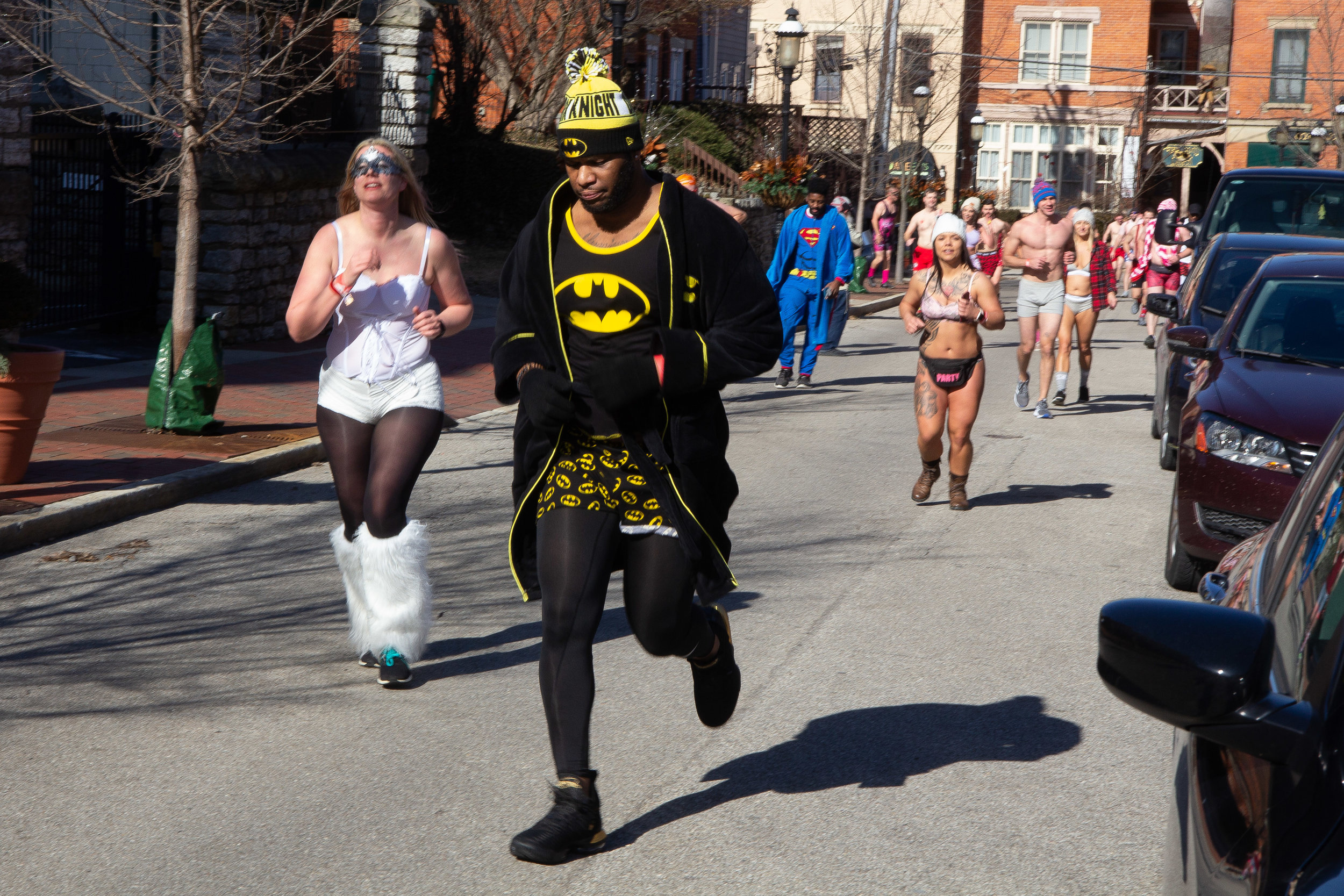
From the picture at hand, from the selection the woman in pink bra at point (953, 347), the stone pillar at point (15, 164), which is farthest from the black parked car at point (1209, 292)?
the stone pillar at point (15, 164)

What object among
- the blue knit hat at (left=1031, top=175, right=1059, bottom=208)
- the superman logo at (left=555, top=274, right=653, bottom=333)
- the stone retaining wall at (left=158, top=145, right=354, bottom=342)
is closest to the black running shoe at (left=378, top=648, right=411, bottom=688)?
the superman logo at (left=555, top=274, right=653, bottom=333)

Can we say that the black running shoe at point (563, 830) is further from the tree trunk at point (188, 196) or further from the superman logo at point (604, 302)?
the tree trunk at point (188, 196)

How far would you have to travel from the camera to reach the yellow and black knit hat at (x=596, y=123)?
3.76 m

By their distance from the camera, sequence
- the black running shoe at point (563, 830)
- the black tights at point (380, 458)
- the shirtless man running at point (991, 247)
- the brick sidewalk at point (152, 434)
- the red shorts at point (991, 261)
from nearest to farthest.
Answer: the black running shoe at point (563, 830)
the black tights at point (380, 458)
the brick sidewalk at point (152, 434)
the shirtless man running at point (991, 247)
the red shorts at point (991, 261)

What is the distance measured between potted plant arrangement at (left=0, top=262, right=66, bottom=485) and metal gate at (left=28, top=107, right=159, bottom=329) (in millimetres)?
6356

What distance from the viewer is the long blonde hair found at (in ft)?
17.7

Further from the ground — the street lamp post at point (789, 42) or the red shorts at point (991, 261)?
the street lamp post at point (789, 42)

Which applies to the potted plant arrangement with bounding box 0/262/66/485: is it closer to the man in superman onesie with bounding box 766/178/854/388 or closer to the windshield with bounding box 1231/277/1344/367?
the windshield with bounding box 1231/277/1344/367

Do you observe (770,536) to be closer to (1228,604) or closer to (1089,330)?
(1228,604)

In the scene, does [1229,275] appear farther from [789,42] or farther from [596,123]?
[789,42]

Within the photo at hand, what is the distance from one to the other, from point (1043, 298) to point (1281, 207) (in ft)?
10.1

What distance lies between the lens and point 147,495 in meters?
8.30

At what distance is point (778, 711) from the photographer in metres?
5.17

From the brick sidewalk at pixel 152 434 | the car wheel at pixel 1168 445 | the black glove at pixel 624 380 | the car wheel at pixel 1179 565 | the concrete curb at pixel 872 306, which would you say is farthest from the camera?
the concrete curb at pixel 872 306
